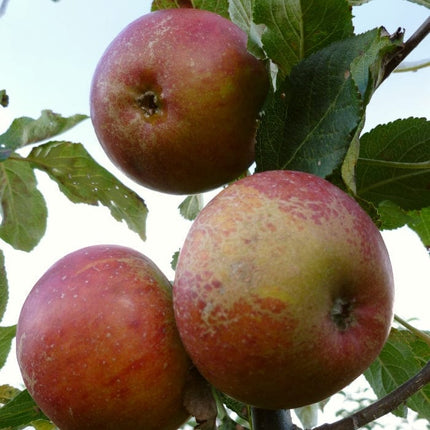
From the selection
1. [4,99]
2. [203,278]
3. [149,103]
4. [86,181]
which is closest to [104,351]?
[203,278]

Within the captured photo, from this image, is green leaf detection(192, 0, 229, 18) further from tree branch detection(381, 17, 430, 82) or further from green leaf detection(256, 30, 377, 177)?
tree branch detection(381, 17, 430, 82)

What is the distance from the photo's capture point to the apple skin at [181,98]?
1.32 metres

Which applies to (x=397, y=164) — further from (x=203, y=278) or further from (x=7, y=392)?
(x=7, y=392)

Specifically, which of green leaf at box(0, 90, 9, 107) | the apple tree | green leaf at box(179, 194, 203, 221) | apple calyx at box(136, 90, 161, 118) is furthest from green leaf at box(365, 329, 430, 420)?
green leaf at box(0, 90, 9, 107)

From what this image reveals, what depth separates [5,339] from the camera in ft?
5.97

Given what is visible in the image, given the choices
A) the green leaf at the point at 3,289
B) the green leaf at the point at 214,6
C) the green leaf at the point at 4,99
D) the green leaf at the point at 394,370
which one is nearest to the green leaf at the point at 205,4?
the green leaf at the point at 214,6

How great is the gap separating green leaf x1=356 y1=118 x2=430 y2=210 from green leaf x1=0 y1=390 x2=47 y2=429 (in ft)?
2.82

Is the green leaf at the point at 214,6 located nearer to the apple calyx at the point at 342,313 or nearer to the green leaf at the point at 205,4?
the green leaf at the point at 205,4

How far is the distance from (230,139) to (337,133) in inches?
9.1

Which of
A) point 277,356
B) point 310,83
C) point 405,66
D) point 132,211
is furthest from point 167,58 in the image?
point 405,66

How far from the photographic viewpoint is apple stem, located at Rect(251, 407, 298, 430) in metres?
1.29

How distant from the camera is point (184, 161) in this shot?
1.37 meters

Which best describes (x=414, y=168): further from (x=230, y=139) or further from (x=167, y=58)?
(x=167, y=58)

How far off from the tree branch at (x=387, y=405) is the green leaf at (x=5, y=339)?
95 cm
